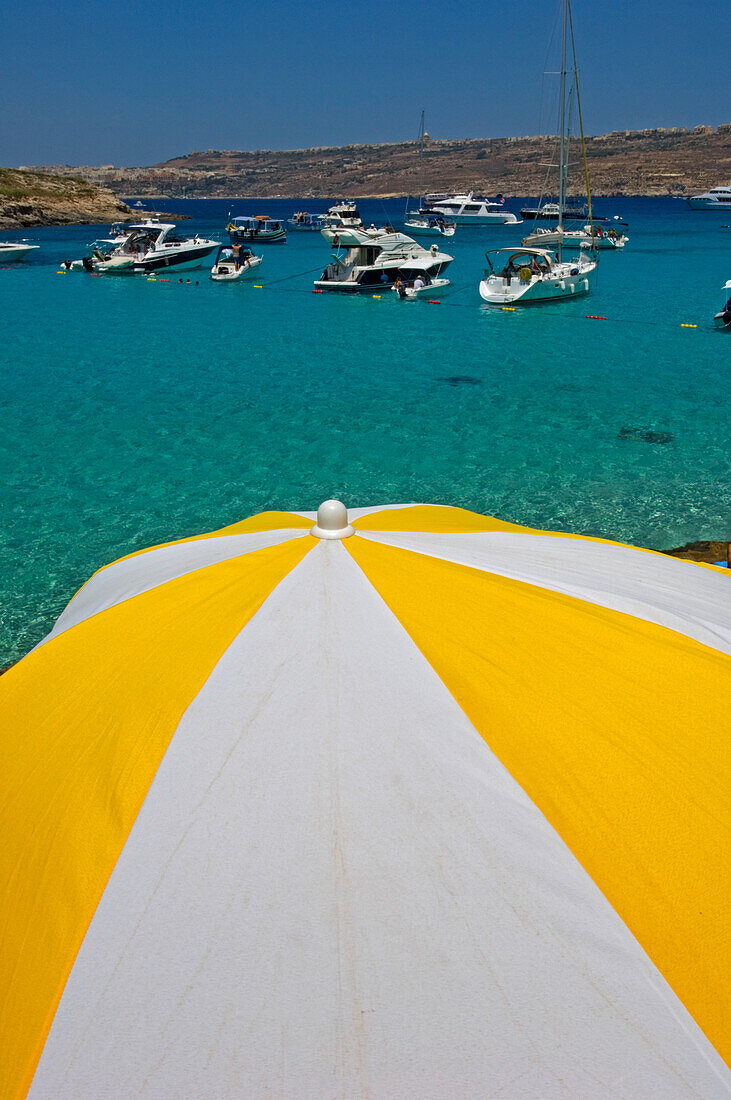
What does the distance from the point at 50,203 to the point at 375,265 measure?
6810 centimetres

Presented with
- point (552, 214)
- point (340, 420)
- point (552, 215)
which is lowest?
point (340, 420)

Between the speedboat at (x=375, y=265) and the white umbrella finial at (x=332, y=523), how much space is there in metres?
35.1

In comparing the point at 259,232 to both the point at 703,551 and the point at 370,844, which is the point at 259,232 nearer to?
the point at 703,551

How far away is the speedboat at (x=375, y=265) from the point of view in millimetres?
36906

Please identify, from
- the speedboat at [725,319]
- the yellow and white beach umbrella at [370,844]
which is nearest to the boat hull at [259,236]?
the speedboat at [725,319]

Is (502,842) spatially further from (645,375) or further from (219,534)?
(645,375)

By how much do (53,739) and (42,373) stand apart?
20985mm

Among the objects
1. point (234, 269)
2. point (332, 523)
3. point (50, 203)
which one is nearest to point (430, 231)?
point (234, 269)

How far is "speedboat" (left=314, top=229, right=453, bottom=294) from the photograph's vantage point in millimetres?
36906

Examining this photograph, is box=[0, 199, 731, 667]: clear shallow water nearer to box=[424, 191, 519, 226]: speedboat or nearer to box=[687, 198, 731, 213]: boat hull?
box=[424, 191, 519, 226]: speedboat

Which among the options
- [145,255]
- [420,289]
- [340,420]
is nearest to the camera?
[340,420]

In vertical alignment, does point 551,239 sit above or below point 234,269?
above

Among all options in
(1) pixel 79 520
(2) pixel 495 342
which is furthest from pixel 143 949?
(2) pixel 495 342

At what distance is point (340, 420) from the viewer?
16672 mm
